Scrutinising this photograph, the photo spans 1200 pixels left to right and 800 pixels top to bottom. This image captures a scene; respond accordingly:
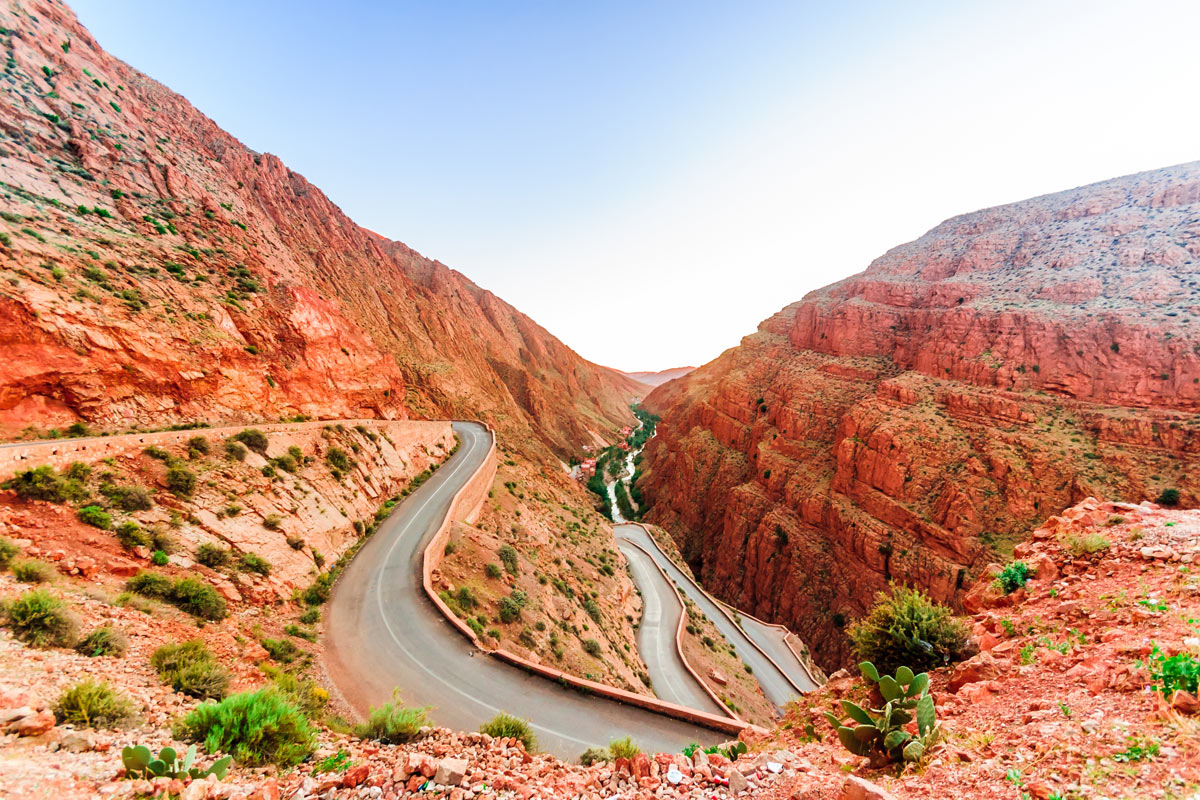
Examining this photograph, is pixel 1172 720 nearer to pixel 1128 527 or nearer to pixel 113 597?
pixel 1128 527

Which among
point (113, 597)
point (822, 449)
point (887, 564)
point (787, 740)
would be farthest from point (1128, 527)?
point (822, 449)

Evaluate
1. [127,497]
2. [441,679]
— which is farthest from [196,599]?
[441,679]

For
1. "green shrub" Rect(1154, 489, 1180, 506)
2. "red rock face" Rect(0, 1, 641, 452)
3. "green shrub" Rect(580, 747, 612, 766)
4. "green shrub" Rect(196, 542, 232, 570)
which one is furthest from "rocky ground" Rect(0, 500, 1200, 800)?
"green shrub" Rect(1154, 489, 1180, 506)

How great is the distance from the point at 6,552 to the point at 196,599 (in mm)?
2692

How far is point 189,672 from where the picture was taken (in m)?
5.84

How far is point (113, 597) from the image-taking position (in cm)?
691

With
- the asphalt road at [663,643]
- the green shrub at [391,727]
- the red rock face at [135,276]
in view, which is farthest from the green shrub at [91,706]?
the asphalt road at [663,643]

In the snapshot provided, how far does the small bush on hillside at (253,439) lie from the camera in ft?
42.2

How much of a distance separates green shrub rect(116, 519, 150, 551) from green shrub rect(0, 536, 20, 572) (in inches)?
60.6

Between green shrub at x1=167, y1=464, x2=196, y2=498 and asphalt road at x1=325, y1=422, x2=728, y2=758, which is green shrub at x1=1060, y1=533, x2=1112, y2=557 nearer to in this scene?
asphalt road at x1=325, y1=422, x2=728, y2=758

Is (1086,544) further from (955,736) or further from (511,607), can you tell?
(511,607)

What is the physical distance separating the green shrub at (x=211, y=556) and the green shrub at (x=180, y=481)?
163cm

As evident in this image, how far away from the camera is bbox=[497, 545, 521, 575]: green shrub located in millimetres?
15849

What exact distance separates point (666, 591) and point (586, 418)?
59760 millimetres
